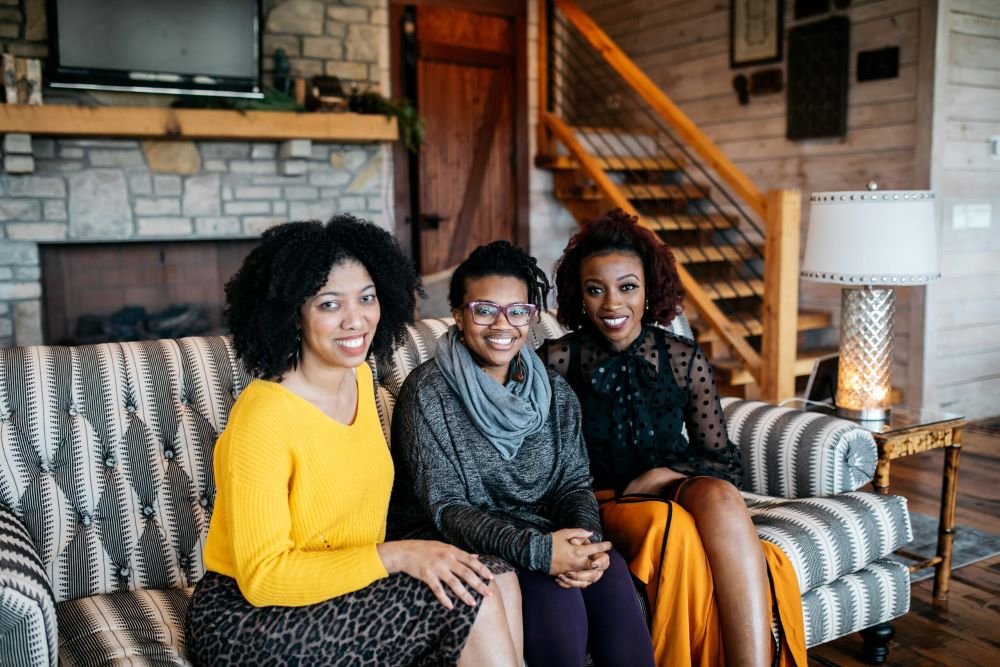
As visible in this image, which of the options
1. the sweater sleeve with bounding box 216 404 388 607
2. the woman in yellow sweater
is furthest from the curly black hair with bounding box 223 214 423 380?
the sweater sleeve with bounding box 216 404 388 607

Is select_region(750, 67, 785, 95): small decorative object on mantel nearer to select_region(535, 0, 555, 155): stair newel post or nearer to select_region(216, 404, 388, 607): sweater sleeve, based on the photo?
select_region(535, 0, 555, 155): stair newel post

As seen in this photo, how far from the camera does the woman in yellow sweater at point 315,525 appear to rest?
1373 millimetres

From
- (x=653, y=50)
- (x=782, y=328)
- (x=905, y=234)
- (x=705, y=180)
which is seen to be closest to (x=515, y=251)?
(x=905, y=234)

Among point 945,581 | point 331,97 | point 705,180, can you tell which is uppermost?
point 331,97

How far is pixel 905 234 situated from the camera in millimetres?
2432

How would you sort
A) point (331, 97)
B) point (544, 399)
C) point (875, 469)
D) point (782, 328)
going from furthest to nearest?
point (331, 97) → point (782, 328) → point (875, 469) → point (544, 399)

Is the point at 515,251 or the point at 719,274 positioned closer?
the point at 515,251

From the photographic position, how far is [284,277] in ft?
4.70

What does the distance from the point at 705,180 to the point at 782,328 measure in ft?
6.93

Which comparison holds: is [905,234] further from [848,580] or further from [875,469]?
[848,580]

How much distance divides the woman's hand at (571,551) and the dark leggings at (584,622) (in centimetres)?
4

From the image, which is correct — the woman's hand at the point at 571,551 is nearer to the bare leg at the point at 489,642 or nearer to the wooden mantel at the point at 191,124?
the bare leg at the point at 489,642

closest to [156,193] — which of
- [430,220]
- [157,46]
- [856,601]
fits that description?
[157,46]

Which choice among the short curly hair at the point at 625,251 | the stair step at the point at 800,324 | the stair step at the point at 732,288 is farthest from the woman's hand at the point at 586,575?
the stair step at the point at 732,288
